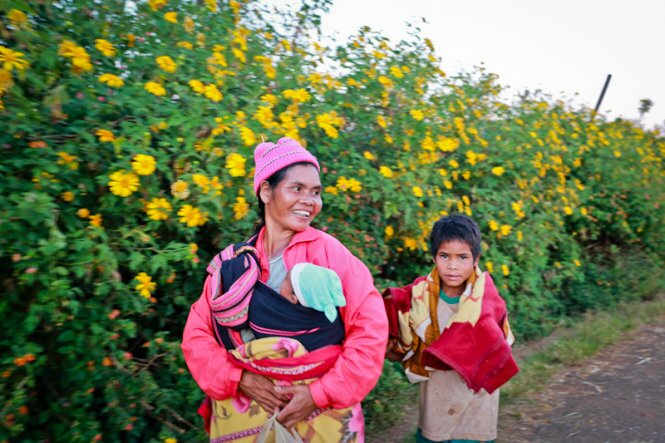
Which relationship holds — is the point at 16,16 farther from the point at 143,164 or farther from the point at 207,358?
the point at 207,358

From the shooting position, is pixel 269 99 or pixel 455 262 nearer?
pixel 455 262

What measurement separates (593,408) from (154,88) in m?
3.30

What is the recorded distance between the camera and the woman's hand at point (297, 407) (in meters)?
1.96

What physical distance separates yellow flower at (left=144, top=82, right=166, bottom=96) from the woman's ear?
2.91ft

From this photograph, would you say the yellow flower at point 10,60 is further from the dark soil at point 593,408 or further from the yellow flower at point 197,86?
the dark soil at point 593,408

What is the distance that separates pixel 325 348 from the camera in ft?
6.52

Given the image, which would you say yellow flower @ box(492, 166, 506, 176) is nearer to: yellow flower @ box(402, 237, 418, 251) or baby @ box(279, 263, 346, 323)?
yellow flower @ box(402, 237, 418, 251)

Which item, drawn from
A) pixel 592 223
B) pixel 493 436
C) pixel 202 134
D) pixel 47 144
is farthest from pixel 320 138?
pixel 592 223

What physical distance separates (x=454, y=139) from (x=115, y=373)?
3026mm

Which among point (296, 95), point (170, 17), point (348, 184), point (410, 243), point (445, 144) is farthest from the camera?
point (445, 144)

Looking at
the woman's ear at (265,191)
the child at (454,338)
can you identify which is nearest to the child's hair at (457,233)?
the child at (454,338)

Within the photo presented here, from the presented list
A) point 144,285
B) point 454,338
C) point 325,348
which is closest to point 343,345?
point 325,348

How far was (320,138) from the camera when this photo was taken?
3.74m

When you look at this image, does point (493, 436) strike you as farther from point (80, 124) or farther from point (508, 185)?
point (508, 185)
